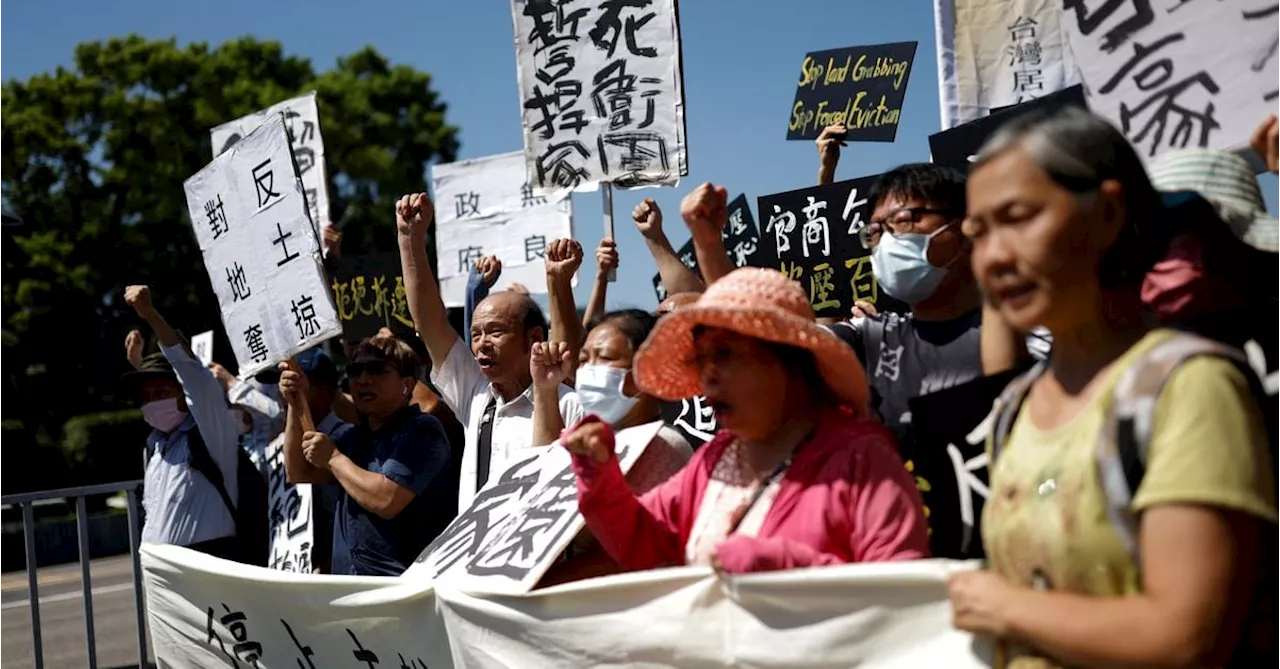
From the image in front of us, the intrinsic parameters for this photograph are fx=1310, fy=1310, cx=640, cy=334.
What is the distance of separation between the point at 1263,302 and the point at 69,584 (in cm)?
1350

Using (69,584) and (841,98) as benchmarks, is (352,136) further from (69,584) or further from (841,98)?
(841,98)

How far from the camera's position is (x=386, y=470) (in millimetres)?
4281

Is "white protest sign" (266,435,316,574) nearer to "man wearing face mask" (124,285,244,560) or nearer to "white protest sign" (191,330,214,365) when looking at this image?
"man wearing face mask" (124,285,244,560)

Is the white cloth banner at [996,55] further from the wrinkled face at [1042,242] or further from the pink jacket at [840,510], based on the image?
the wrinkled face at [1042,242]

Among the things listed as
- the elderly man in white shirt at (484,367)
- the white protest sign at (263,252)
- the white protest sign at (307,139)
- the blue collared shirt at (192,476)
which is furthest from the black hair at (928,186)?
the white protest sign at (307,139)

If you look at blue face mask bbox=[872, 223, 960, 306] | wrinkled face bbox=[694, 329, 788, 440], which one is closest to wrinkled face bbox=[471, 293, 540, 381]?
blue face mask bbox=[872, 223, 960, 306]

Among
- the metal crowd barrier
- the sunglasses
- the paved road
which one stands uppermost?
the sunglasses

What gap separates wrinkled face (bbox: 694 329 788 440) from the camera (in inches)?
101

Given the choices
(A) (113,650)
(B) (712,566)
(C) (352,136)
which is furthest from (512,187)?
(C) (352,136)

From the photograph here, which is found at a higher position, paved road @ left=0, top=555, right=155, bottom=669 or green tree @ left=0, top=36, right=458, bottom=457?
green tree @ left=0, top=36, right=458, bottom=457

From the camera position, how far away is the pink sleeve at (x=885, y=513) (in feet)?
7.72

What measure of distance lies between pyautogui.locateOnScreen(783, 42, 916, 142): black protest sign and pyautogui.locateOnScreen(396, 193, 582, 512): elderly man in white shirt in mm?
2520

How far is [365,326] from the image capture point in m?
7.55

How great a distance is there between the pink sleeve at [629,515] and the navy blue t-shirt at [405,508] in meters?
1.64
